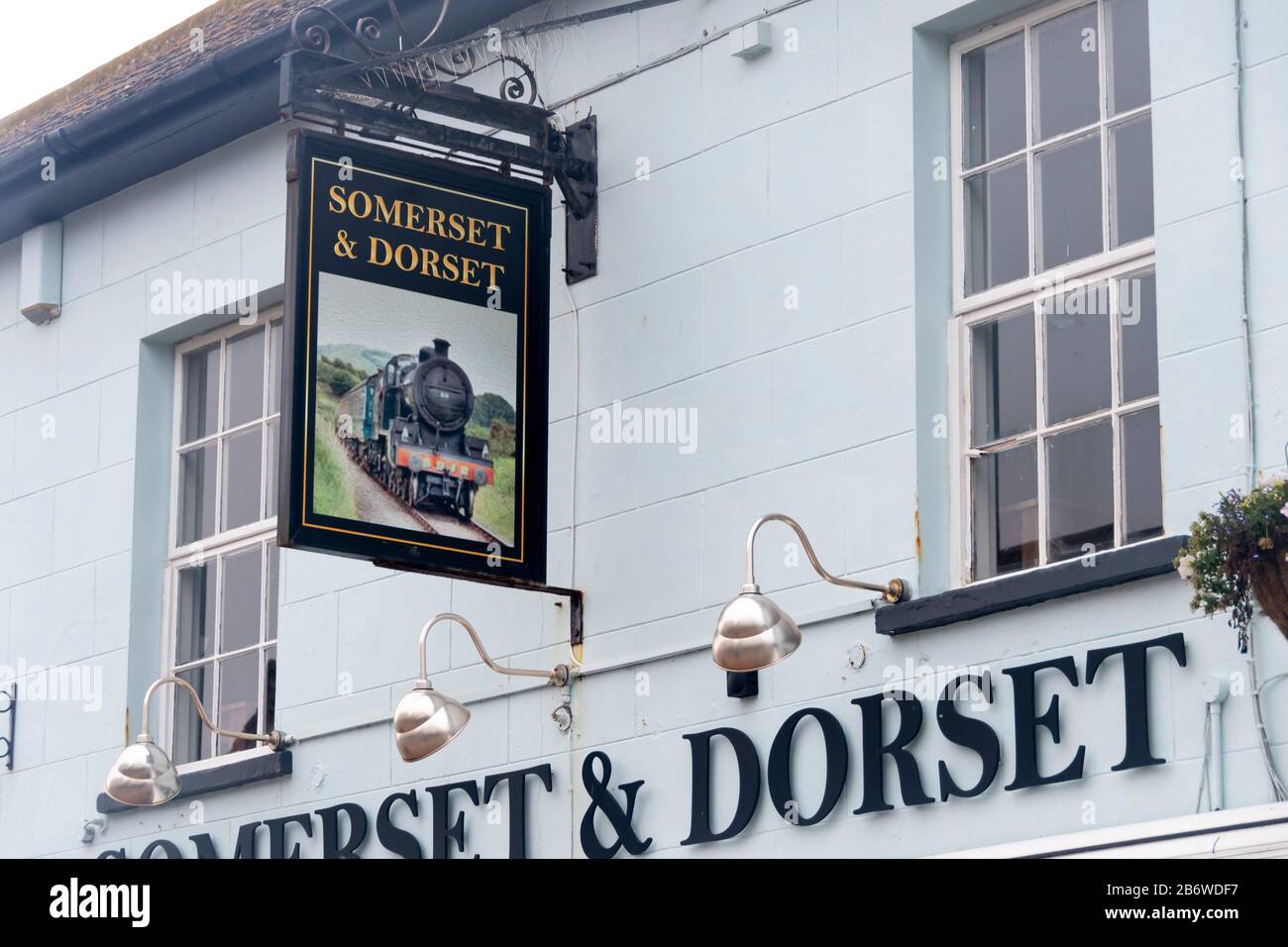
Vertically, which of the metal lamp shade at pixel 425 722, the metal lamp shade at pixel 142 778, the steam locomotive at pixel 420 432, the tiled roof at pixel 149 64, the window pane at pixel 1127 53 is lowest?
the metal lamp shade at pixel 142 778

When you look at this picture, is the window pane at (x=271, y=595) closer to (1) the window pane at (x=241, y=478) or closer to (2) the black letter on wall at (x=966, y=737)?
(1) the window pane at (x=241, y=478)

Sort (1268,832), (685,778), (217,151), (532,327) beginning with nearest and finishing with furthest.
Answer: (1268,832) → (685,778) → (532,327) → (217,151)

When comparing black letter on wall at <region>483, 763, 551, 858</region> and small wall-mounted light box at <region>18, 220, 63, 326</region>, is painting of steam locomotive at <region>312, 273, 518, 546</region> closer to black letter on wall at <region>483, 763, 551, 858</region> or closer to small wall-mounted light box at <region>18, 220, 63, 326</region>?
black letter on wall at <region>483, 763, 551, 858</region>

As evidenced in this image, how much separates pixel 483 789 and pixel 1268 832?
3903 mm

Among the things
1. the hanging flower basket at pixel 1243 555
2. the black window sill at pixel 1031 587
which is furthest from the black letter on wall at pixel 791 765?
the hanging flower basket at pixel 1243 555

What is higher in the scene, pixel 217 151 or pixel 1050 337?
pixel 217 151

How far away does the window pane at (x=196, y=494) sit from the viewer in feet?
38.4

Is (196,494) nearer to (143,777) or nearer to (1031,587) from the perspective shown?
(143,777)

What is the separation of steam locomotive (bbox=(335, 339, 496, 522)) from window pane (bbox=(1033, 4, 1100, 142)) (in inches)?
98.3

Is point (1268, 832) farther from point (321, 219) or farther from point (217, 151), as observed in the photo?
point (217, 151)

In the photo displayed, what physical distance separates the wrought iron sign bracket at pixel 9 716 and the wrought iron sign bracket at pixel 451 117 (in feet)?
13.1

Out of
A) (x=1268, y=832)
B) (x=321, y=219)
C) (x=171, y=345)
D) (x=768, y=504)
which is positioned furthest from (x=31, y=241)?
(x=1268, y=832)

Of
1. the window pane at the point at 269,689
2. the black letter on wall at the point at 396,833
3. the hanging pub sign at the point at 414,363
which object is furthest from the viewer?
the window pane at the point at 269,689

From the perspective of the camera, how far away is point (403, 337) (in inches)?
359
